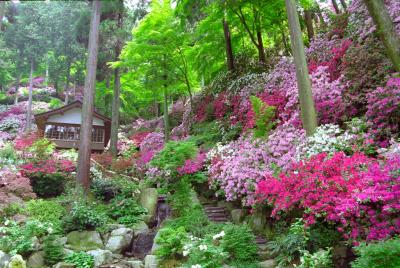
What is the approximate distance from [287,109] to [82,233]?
21.3ft

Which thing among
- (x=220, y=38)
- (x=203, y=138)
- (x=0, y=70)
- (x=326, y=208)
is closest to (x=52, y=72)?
(x=0, y=70)

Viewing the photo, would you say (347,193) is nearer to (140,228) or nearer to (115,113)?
(140,228)

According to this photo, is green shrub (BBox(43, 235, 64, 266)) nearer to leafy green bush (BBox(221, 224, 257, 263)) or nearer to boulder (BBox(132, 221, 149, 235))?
boulder (BBox(132, 221, 149, 235))

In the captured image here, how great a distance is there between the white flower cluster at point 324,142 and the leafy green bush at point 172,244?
3.01m

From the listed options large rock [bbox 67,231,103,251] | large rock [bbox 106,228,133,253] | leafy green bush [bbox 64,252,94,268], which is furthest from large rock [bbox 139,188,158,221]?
leafy green bush [bbox 64,252,94,268]

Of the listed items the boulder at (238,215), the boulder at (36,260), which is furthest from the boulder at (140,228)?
the boulder at (238,215)

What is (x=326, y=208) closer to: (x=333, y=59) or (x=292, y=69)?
(x=333, y=59)

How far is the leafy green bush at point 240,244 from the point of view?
630cm

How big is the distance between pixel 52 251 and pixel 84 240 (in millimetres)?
982

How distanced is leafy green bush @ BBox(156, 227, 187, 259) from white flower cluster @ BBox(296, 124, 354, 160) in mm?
3006

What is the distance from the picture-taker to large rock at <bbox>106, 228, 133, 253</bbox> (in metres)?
8.56

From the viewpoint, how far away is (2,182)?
378 inches

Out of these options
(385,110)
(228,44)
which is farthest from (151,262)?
(228,44)

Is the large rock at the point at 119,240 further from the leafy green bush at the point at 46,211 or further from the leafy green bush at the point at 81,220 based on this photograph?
the leafy green bush at the point at 46,211
